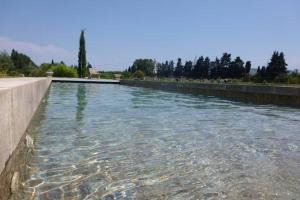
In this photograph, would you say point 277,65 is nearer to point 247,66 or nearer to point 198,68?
point 247,66

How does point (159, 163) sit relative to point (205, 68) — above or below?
below

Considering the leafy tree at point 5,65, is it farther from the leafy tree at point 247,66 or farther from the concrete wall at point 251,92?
the leafy tree at point 247,66

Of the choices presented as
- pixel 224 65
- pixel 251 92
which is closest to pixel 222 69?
pixel 224 65

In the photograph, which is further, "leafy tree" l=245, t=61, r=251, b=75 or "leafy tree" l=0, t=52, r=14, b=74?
"leafy tree" l=245, t=61, r=251, b=75

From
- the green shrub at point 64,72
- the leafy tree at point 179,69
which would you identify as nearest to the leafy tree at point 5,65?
the green shrub at point 64,72

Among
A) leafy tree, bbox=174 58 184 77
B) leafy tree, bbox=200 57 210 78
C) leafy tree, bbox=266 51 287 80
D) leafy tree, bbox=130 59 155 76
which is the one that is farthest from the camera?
leafy tree, bbox=130 59 155 76

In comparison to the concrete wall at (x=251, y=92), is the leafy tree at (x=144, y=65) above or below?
above

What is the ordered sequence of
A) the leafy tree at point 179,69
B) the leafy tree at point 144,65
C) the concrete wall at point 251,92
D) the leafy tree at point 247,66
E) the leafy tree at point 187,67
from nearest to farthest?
the concrete wall at point 251,92 → the leafy tree at point 247,66 → the leafy tree at point 187,67 → the leafy tree at point 179,69 → the leafy tree at point 144,65

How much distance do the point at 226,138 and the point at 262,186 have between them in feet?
10.3

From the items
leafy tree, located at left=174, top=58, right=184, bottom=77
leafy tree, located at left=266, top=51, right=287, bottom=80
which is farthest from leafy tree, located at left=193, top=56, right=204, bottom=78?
leafy tree, located at left=266, top=51, right=287, bottom=80

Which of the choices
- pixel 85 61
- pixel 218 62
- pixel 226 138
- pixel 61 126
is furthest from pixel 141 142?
pixel 85 61

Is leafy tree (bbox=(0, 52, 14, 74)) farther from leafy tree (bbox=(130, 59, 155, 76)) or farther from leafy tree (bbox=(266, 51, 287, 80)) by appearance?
leafy tree (bbox=(130, 59, 155, 76))

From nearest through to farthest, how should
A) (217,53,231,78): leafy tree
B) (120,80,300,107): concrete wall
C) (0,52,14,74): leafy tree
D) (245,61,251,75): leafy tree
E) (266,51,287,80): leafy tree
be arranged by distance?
1. (120,80,300,107): concrete wall
2. (0,52,14,74): leafy tree
3. (266,51,287,80): leafy tree
4. (245,61,251,75): leafy tree
5. (217,53,231,78): leafy tree

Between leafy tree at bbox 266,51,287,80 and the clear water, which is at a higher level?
leafy tree at bbox 266,51,287,80
